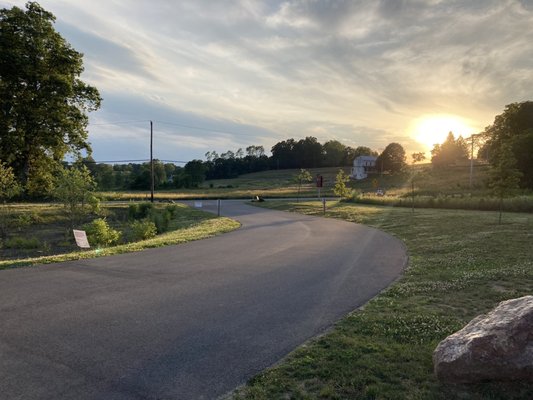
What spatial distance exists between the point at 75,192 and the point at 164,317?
48.3 feet

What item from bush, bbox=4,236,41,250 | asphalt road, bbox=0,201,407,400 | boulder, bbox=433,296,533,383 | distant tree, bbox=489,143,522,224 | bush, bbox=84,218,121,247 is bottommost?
bush, bbox=4,236,41,250

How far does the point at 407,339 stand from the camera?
4.87 metres

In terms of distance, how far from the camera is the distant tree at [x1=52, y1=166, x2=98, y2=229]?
59.0 ft

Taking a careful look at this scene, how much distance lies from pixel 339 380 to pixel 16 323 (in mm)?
4558

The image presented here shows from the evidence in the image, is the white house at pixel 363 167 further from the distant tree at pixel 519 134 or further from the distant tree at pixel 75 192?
the distant tree at pixel 75 192

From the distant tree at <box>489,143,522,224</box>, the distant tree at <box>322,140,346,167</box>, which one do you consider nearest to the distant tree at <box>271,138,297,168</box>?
the distant tree at <box>322,140,346,167</box>

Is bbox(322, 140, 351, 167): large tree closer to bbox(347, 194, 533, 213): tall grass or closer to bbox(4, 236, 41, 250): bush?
bbox(347, 194, 533, 213): tall grass

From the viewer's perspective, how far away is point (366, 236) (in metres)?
16.4

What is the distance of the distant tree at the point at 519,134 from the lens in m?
49.4

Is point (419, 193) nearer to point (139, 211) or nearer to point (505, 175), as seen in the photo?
point (505, 175)

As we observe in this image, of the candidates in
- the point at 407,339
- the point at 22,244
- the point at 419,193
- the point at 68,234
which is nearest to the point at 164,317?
the point at 407,339

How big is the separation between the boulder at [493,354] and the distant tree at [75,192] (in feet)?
59.1

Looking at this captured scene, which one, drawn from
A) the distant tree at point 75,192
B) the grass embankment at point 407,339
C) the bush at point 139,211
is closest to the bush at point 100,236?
the distant tree at point 75,192

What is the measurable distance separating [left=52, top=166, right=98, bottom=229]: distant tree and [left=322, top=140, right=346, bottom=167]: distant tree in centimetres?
11679
